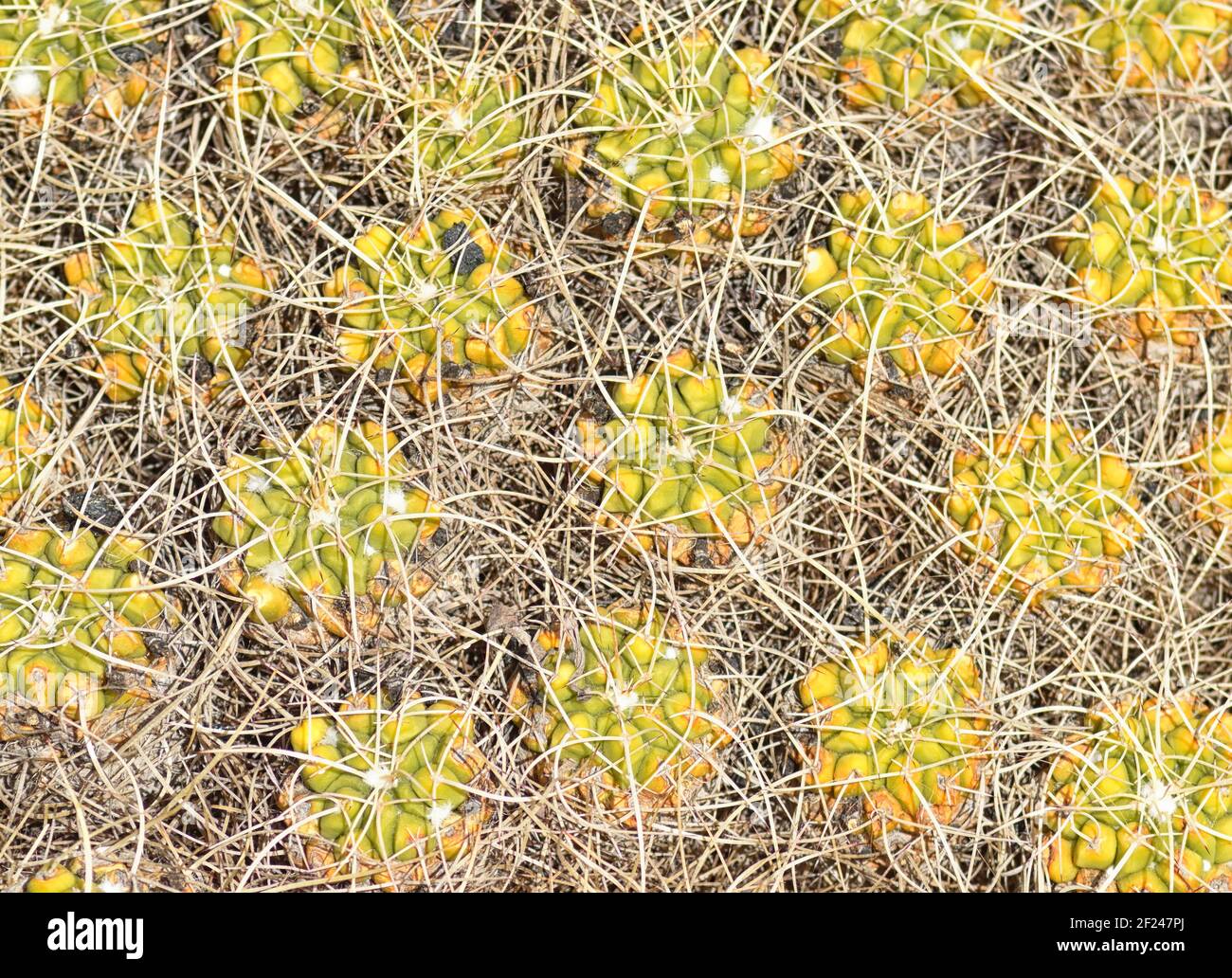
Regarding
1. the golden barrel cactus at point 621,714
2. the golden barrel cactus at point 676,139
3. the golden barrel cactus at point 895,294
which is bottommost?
the golden barrel cactus at point 621,714

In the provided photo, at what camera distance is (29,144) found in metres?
1.36

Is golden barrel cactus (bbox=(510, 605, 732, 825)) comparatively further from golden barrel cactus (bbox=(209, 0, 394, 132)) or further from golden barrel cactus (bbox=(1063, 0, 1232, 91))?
golden barrel cactus (bbox=(1063, 0, 1232, 91))

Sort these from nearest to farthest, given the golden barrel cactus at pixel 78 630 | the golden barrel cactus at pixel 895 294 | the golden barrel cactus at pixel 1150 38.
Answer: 1. the golden barrel cactus at pixel 78 630
2. the golden barrel cactus at pixel 895 294
3. the golden barrel cactus at pixel 1150 38

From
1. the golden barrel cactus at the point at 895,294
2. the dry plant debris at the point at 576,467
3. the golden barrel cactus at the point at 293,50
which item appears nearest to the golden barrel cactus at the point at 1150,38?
the dry plant debris at the point at 576,467

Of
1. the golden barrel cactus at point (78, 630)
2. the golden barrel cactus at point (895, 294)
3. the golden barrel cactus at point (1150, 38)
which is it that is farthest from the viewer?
the golden barrel cactus at point (1150, 38)

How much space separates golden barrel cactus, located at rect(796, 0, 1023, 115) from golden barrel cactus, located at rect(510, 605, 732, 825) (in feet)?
2.79

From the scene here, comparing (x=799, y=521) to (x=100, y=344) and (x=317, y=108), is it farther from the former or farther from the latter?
(x=100, y=344)

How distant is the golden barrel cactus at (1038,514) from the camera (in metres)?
1.35

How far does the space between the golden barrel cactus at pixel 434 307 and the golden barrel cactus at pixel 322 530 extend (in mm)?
113

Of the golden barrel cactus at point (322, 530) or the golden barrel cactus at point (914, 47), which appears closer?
the golden barrel cactus at point (322, 530)

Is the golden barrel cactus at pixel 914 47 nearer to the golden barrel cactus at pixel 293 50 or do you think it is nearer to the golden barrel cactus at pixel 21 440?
the golden barrel cactus at pixel 293 50

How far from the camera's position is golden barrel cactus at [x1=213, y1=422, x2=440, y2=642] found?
127 centimetres

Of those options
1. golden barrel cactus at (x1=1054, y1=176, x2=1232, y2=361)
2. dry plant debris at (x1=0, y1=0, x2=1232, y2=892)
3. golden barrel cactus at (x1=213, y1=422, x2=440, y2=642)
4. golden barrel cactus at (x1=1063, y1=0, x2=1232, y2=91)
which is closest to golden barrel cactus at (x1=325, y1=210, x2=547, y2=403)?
dry plant debris at (x1=0, y1=0, x2=1232, y2=892)

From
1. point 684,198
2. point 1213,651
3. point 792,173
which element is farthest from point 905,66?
point 1213,651
